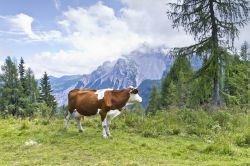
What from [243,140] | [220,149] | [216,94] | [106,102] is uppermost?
[216,94]

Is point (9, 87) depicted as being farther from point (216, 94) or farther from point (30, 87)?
point (216, 94)

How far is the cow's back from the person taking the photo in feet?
56.6

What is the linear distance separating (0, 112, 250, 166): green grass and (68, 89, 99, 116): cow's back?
3.20ft

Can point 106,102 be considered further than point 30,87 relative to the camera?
No

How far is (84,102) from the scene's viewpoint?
17562 millimetres

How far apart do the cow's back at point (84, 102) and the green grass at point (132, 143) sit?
0.97 meters

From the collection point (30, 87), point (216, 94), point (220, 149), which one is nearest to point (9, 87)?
point (30, 87)

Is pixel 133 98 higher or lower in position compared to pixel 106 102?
higher

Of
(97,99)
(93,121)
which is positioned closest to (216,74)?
(93,121)

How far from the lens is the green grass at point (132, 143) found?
41.7ft

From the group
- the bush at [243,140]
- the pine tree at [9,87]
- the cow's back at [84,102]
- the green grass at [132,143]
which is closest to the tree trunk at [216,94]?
the green grass at [132,143]

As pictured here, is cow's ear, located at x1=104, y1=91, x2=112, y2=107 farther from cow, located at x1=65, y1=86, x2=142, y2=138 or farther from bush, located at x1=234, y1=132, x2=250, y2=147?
bush, located at x1=234, y1=132, x2=250, y2=147

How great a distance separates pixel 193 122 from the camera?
19250 millimetres

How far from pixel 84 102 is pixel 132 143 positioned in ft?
10.5
